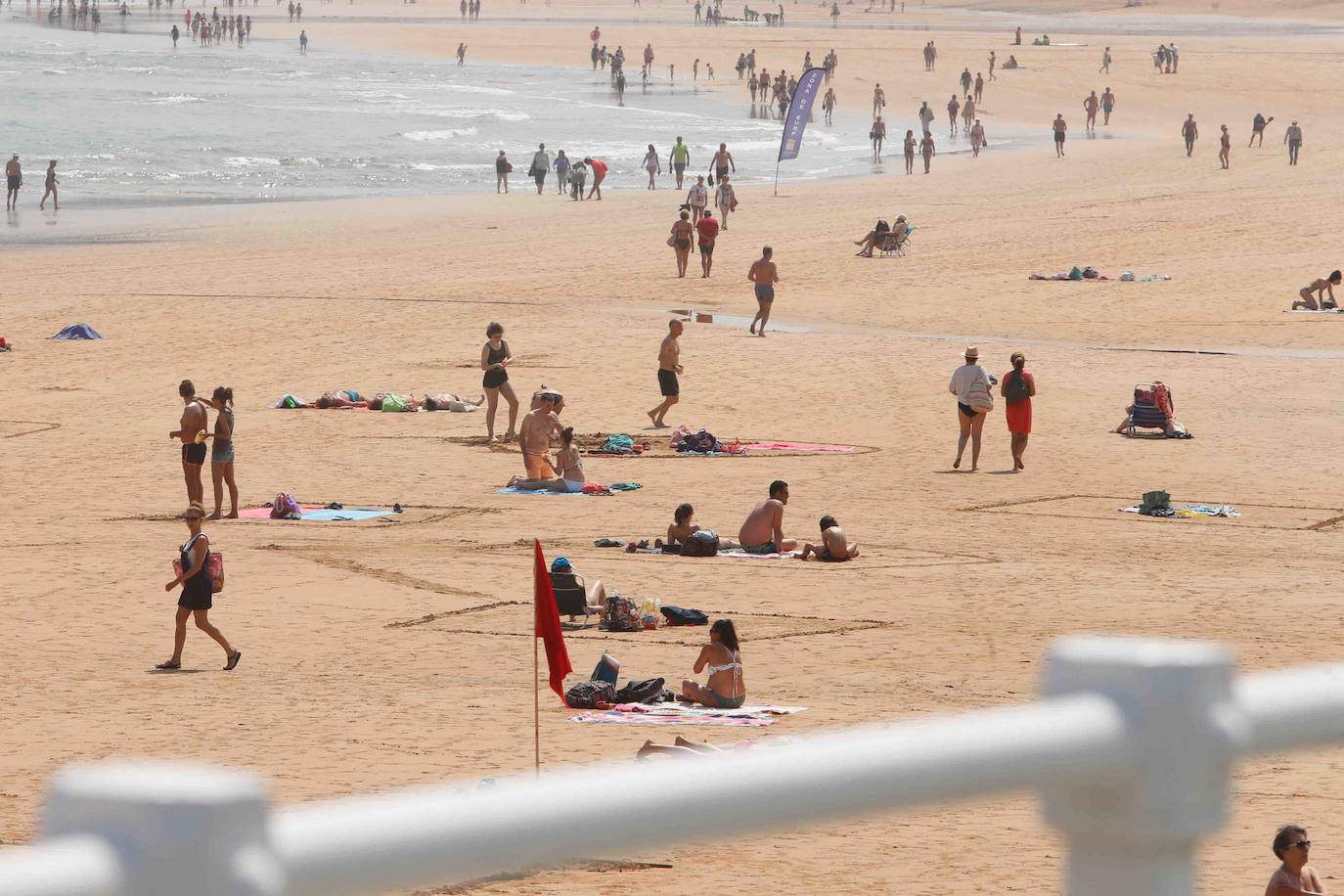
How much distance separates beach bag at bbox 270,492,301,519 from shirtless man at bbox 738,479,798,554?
13.7ft

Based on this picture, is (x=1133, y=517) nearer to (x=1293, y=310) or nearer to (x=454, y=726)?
(x=454, y=726)

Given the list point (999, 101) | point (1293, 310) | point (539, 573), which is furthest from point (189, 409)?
point (999, 101)

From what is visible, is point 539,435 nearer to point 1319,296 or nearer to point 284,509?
point 284,509

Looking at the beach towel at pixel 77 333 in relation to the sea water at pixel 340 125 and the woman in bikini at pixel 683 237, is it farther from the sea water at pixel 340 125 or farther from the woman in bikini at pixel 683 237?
the sea water at pixel 340 125

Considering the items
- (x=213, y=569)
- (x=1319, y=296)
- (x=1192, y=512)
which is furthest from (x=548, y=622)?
(x=1319, y=296)

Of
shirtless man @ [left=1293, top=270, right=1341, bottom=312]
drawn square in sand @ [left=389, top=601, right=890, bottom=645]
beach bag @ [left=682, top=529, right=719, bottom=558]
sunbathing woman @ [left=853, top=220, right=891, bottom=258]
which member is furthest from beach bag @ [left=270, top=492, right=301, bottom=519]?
sunbathing woman @ [left=853, top=220, right=891, bottom=258]

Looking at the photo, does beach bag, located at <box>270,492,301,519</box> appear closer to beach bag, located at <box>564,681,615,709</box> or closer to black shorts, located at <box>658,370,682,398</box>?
black shorts, located at <box>658,370,682,398</box>

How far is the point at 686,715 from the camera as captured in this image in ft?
35.4

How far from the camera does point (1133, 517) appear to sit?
17.8 m

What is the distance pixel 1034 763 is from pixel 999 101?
77.2 meters

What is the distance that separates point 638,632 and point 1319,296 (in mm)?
21569

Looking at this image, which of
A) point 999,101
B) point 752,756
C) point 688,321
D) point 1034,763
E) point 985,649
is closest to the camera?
point 752,756

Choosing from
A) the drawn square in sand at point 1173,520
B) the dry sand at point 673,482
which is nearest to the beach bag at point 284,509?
the dry sand at point 673,482

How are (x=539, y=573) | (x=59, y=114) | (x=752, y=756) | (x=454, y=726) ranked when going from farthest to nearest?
(x=59, y=114)
(x=454, y=726)
(x=539, y=573)
(x=752, y=756)
